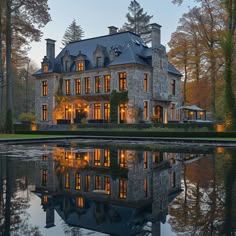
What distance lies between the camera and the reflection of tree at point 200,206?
12.1 ft

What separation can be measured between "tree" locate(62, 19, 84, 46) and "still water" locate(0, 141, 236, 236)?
60.1 m

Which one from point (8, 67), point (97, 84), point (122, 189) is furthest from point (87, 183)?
point (97, 84)

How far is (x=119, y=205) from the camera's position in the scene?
4.70 metres

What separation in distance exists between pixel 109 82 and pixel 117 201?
26.7m

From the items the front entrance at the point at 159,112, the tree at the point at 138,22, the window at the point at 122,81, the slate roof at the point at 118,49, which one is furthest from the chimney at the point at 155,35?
the tree at the point at 138,22

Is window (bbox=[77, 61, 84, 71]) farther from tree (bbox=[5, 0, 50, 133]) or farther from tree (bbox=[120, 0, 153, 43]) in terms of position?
tree (bbox=[120, 0, 153, 43])

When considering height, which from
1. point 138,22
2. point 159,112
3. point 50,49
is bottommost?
point 159,112

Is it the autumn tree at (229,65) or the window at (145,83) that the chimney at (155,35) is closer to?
the window at (145,83)

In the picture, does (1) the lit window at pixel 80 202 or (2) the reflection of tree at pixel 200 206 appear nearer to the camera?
(2) the reflection of tree at pixel 200 206

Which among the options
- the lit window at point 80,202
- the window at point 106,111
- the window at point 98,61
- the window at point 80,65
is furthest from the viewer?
the window at point 80,65

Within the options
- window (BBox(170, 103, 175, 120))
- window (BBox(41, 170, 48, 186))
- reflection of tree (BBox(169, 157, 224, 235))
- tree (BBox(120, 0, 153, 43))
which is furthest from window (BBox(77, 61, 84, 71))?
reflection of tree (BBox(169, 157, 224, 235))

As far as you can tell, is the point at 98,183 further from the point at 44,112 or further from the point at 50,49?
the point at 50,49

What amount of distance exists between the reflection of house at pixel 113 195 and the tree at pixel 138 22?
4740cm

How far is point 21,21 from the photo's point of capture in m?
27.2
